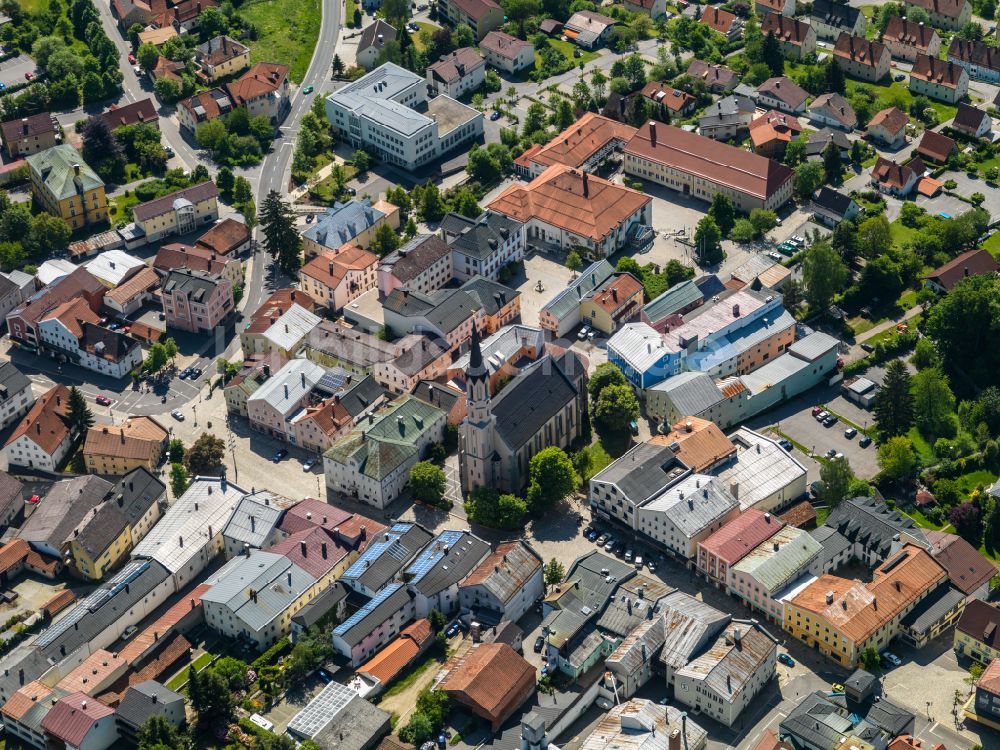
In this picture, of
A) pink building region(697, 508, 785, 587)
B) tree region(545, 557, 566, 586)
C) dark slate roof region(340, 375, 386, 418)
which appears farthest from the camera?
dark slate roof region(340, 375, 386, 418)

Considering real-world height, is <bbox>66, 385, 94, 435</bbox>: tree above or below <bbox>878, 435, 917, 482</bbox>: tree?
below

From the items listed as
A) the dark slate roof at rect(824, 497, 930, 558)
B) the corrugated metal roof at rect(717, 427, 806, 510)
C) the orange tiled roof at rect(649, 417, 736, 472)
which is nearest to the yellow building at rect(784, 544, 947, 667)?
the dark slate roof at rect(824, 497, 930, 558)

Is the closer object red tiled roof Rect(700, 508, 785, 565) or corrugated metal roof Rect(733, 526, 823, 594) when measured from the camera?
corrugated metal roof Rect(733, 526, 823, 594)

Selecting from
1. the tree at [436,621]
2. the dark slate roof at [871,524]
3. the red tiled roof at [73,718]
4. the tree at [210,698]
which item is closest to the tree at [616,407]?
the dark slate roof at [871,524]

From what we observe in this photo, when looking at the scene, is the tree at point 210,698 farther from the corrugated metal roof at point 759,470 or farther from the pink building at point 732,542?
the corrugated metal roof at point 759,470

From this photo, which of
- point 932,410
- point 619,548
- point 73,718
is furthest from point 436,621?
point 932,410

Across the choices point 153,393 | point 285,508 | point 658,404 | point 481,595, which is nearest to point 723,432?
point 658,404

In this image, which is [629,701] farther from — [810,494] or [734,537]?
[810,494]

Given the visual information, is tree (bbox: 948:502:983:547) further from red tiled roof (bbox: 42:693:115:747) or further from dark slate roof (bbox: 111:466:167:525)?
red tiled roof (bbox: 42:693:115:747)
